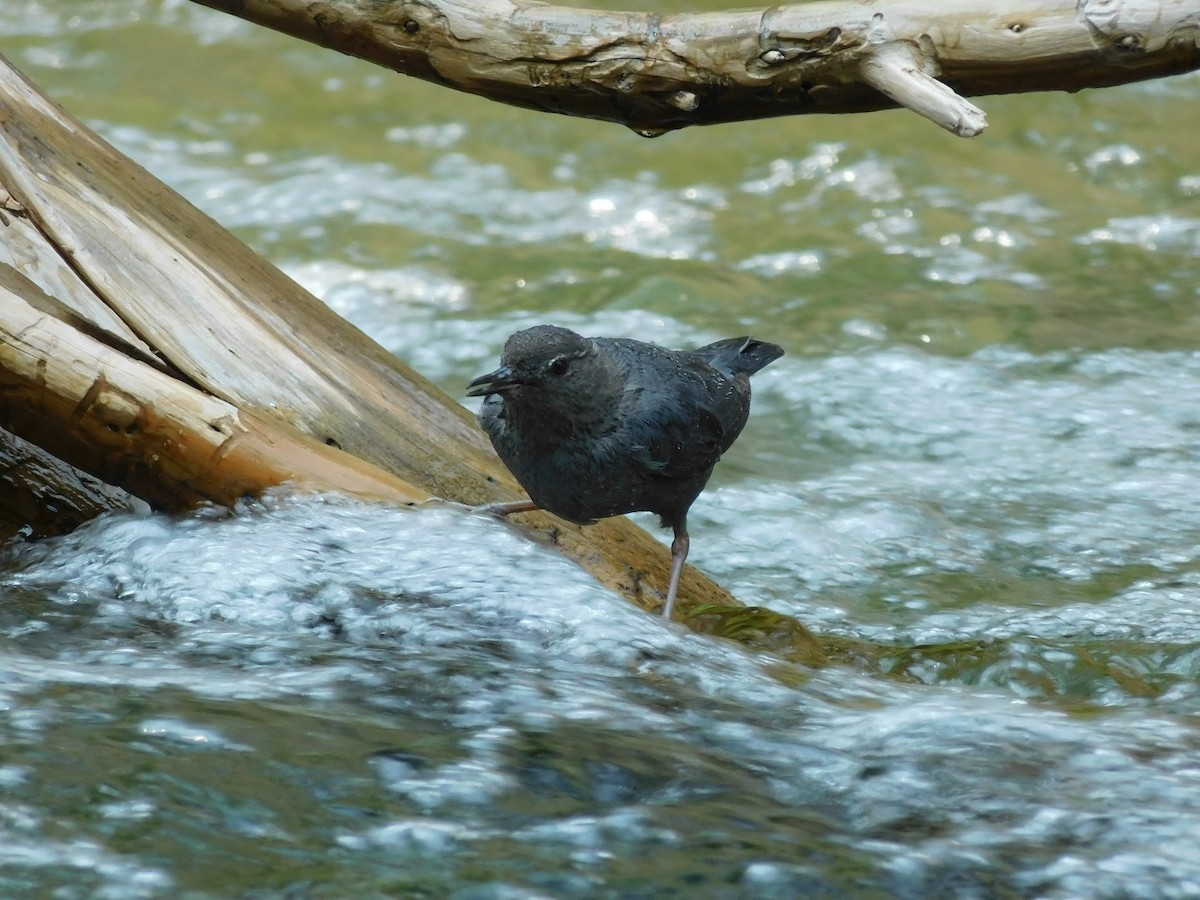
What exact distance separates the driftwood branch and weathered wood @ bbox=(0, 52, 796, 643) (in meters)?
0.68

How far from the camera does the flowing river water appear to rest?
2613mm

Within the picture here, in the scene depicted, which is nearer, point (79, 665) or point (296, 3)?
point (79, 665)

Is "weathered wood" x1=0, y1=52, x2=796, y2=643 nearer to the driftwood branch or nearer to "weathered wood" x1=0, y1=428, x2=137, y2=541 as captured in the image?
"weathered wood" x1=0, y1=428, x2=137, y2=541

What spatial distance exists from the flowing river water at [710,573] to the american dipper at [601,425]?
26cm

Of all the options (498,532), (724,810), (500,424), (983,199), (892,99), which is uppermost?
(983,199)

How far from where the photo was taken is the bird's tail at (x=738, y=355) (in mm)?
4957

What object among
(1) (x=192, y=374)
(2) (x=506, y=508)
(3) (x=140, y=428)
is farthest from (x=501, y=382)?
(3) (x=140, y=428)

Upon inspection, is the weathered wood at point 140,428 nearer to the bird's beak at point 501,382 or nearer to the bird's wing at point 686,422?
the bird's beak at point 501,382

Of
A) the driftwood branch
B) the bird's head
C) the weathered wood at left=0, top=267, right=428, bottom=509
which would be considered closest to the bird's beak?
the bird's head

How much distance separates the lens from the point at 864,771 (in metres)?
3.02

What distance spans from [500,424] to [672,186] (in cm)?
677

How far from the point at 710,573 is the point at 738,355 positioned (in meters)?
1.04

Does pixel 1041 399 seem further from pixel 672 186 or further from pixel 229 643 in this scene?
pixel 229 643

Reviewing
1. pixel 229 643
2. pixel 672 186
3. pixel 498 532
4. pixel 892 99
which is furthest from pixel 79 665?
pixel 672 186
